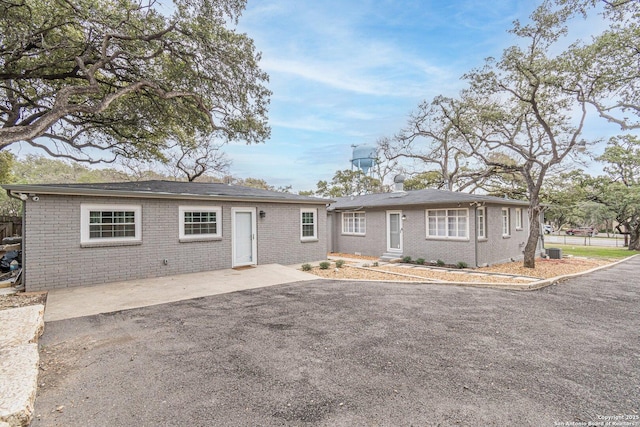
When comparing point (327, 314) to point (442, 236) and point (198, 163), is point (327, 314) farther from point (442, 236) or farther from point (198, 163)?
point (198, 163)

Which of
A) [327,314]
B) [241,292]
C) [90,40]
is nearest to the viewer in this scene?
[327,314]

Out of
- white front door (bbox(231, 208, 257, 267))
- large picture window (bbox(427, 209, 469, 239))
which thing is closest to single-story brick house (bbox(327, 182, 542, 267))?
large picture window (bbox(427, 209, 469, 239))

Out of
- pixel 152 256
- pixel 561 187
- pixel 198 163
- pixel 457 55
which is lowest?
pixel 152 256

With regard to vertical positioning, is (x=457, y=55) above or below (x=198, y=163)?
above

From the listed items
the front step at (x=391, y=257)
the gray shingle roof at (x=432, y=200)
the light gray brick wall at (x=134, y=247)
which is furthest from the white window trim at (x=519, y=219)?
the light gray brick wall at (x=134, y=247)

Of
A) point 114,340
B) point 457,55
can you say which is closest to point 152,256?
point 114,340

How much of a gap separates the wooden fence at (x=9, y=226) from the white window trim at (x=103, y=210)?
721 centimetres

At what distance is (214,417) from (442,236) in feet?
35.4

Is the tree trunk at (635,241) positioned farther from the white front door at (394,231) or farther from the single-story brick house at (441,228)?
the white front door at (394,231)

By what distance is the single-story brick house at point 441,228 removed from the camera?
35.3ft

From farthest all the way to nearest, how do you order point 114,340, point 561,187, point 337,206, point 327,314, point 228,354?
point 561,187 → point 337,206 → point 327,314 → point 114,340 → point 228,354

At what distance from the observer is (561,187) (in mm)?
18281

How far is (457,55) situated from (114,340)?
14441 millimetres

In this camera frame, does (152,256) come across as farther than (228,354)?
Yes
